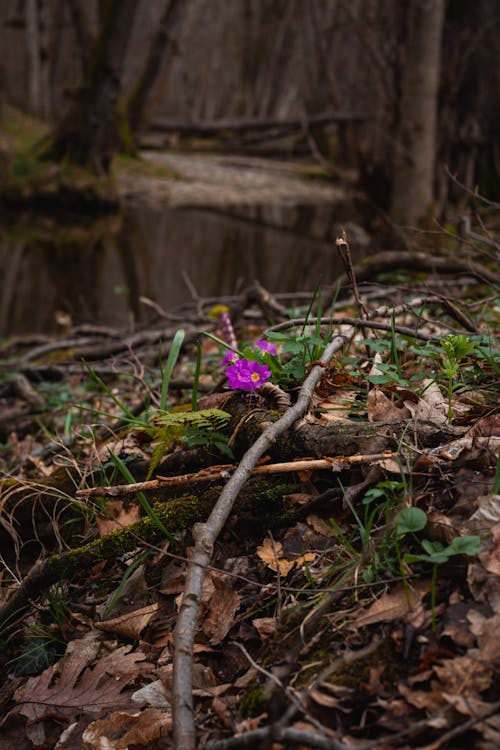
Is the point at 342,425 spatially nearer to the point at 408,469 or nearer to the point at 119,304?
the point at 408,469

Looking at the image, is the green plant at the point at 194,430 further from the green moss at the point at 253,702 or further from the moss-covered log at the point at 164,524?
the green moss at the point at 253,702

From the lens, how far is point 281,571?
166 cm

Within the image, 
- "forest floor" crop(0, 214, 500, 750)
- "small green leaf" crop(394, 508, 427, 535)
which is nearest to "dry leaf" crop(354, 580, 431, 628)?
"forest floor" crop(0, 214, 500, 750)

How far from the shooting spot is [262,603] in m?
1.64

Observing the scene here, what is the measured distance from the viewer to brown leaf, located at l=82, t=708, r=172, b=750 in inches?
56.5

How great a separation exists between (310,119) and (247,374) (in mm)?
18516

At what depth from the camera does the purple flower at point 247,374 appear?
2012 mm

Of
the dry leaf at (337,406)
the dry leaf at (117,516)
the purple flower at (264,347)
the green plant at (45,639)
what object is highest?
the purple flower at (264,347)

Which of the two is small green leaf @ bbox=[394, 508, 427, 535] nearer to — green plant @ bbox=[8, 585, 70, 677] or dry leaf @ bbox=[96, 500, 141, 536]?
dry leaf @ bbox=[96, 500, 141, 536]

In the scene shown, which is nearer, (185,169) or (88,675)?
(88,675)

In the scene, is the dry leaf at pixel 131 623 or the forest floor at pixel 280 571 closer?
the forest floor at pixel 280 571

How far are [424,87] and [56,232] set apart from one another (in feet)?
21.6

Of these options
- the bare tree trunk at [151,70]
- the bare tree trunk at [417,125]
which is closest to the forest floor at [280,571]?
the bare tree trunk at [417,125]

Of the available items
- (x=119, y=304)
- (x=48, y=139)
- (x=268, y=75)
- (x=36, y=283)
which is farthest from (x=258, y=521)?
(x=268, y=75)
